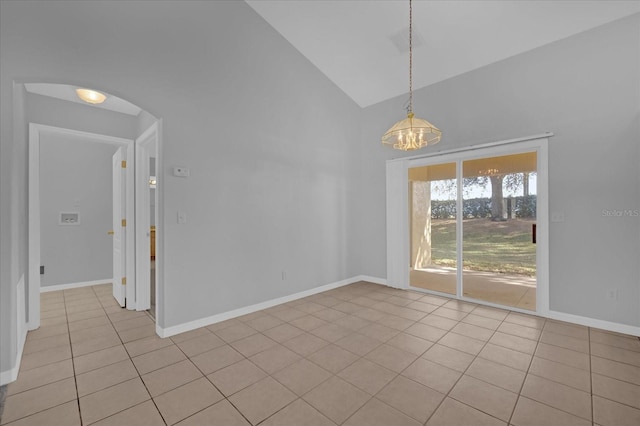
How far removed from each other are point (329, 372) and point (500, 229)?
3.17 meters

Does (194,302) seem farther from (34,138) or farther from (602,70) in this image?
(602,70)

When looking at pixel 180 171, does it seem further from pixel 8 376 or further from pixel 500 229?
pixel 500 229

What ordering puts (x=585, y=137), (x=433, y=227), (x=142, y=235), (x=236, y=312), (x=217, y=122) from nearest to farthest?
(x=585, y=137) < (x=217, y=122) < (x=236, y=312) < (x=142, y=235) < (x=433, y=227)

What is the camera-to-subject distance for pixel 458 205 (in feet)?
13.9

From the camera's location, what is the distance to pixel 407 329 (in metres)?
3.13

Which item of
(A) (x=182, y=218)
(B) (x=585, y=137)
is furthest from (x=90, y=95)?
(B) (x=585, y=137)

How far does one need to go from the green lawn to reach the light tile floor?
0.85 meters

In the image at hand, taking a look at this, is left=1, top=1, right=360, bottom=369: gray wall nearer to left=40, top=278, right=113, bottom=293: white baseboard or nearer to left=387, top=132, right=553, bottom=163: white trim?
left=387, top=132, right=553, bottom=163: white trim

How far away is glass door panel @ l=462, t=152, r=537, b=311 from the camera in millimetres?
3734

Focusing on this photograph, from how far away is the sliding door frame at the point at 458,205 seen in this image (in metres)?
3.44

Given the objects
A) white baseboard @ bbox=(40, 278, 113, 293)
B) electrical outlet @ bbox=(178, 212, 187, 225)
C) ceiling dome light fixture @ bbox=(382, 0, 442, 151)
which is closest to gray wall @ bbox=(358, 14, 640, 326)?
ceiling dome light fixture @ bbox=(382, 0, 442, 151)

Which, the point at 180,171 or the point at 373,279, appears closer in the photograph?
the point at 180,171

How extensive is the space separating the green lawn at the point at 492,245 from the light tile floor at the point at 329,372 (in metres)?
0.85

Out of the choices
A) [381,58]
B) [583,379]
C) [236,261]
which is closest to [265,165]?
[236,261]
